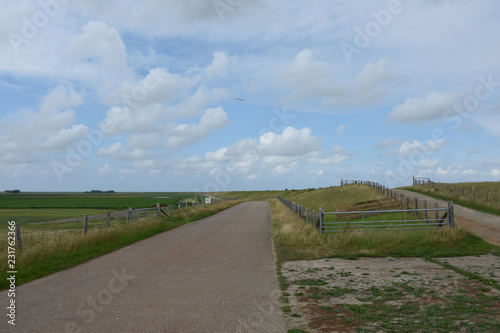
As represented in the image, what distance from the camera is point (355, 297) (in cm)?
838

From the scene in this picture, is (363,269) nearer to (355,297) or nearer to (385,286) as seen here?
(385,286)

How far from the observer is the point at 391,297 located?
8.24 metres

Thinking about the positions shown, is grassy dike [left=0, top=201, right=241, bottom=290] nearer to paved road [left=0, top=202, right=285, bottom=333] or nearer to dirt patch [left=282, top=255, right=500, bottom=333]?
paved road [left=0, top=202, right=285, bottom=333]

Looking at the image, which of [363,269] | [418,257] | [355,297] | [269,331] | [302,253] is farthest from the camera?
[302,253]

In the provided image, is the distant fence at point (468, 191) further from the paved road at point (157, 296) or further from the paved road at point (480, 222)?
the paved road at point (157, 296)

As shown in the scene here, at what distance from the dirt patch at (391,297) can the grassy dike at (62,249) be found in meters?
7.06

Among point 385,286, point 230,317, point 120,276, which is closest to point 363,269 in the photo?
point 385,286

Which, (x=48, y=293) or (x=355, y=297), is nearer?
(x=355, y=297)

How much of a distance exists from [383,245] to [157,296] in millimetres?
9535

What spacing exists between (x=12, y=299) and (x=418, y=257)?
11.9m

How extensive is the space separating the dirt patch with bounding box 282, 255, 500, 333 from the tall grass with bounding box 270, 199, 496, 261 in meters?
1.64

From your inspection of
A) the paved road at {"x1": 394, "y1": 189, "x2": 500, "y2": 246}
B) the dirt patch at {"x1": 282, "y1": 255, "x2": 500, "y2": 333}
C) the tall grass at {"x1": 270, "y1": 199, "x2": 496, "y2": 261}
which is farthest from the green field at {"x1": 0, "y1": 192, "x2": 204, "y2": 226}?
the dirt patch at {"x1": 282, "y1": 255, "x2": 500, "y2": 333}

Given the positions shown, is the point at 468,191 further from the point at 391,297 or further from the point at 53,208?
the point at 53,208

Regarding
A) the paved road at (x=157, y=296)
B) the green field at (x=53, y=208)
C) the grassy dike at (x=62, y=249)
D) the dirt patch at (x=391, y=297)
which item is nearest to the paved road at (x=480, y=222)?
the dirt patch at (x=391, y=297)
